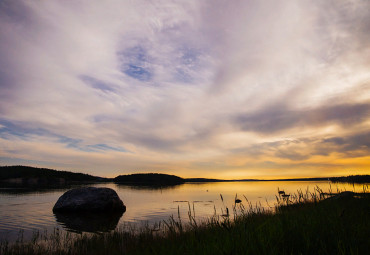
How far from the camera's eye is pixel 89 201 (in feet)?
62.8

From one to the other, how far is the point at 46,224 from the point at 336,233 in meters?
15.6

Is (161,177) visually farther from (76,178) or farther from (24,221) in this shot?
(24,221)

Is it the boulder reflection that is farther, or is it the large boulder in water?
the large boulder in water

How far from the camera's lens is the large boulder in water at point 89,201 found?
18.8 m

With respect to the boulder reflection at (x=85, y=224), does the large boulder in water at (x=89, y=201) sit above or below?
above

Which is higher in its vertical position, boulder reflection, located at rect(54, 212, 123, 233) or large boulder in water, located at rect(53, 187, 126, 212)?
large boulder in water, located at rect(53, 187, 126, 212)

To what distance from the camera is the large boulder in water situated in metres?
18.8

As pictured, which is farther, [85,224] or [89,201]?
[89,201]

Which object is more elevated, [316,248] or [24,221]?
[316,248]

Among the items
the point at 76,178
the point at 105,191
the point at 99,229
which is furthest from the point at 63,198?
the point at 76,178

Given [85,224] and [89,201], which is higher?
[89,201]

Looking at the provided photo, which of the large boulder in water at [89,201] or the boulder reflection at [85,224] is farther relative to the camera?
the large boulder in water at [89,201]

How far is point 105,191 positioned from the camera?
20.5 m

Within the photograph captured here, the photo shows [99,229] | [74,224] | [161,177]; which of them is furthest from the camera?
[161,177]
